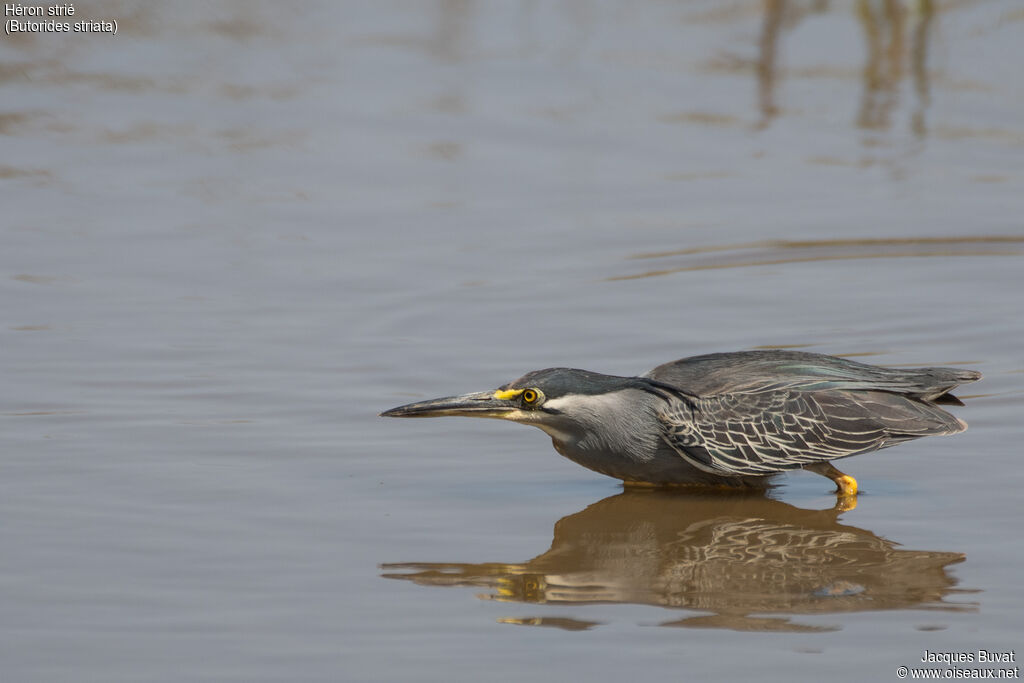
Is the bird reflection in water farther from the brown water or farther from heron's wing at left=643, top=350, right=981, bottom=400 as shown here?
heron's wing at left=643, top=350, right=981, bottom=400

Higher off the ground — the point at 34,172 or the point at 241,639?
the point at 34,172

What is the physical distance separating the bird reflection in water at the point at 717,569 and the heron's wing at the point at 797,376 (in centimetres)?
59

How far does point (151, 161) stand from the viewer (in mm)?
12578

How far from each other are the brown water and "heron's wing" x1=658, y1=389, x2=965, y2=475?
0.29m

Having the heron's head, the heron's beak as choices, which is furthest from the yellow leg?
the heron's beak

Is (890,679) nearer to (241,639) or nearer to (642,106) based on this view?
(241,639)

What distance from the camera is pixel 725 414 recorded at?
7273mm

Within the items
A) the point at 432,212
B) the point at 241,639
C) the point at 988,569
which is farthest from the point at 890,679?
the point at 432,212

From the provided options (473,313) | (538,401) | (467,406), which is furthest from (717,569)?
(473,313)

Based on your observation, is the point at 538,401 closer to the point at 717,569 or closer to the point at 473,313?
the point at 717,569

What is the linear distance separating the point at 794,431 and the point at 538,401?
1.19 m

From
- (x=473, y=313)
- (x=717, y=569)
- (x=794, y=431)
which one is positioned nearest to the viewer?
(x=717, y=569)

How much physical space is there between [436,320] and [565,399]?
2497mm

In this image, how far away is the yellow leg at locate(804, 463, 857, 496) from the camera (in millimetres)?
7262
